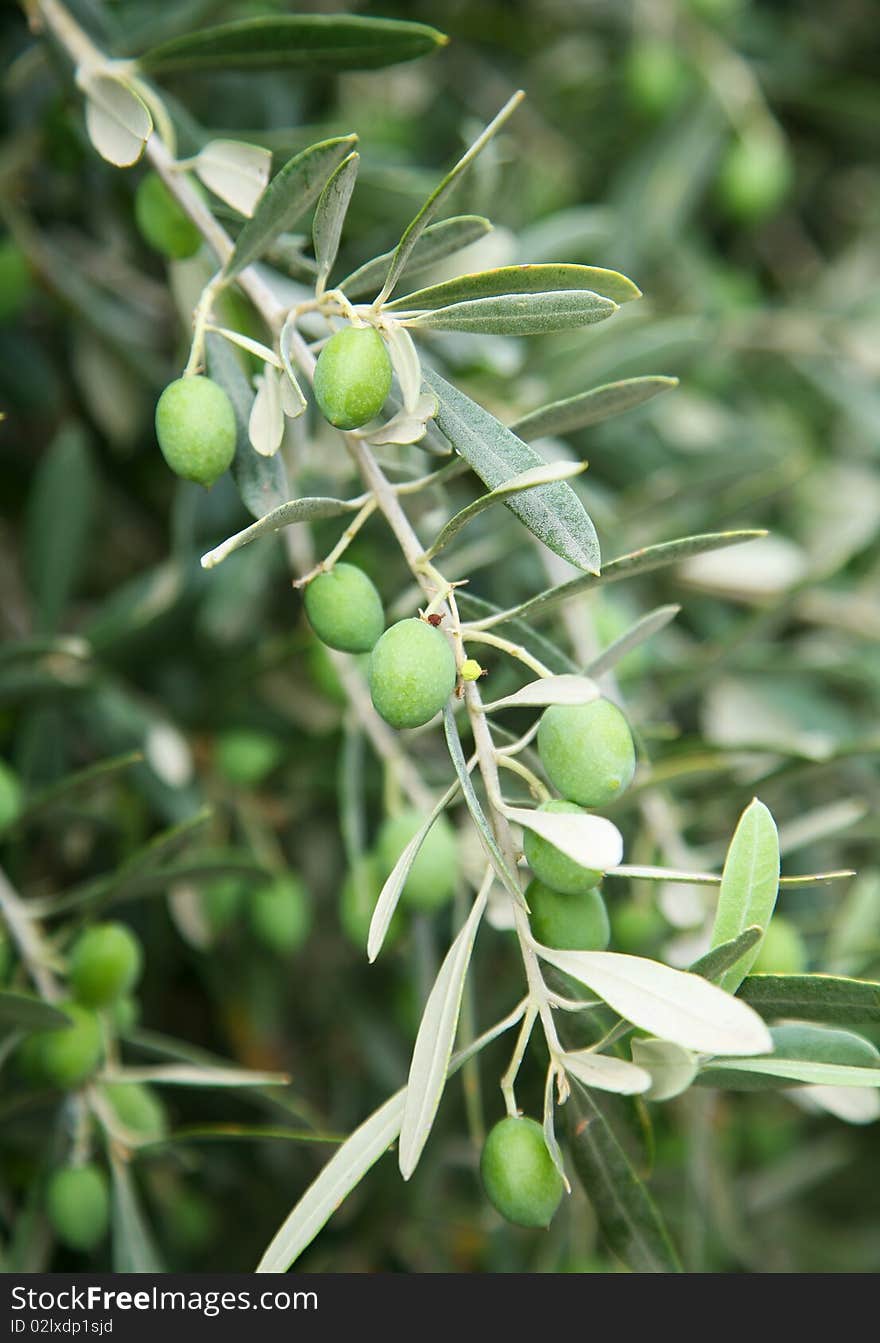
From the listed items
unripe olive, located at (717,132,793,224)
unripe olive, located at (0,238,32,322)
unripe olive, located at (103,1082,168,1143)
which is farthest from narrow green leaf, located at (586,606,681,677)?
unripe olive, located at (717,132,793,224)

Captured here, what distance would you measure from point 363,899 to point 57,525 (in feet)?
1.96

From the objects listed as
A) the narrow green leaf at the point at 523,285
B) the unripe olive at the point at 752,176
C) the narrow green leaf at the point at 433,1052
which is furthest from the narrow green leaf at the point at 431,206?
the unripe olive at the point at 752,176

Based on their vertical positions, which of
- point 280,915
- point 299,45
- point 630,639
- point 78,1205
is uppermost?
point 299,45

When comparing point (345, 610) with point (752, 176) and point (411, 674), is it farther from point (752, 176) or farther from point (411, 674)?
point (752, 176)

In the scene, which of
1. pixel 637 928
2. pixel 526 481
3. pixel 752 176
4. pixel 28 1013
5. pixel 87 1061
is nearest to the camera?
pixel 526 481

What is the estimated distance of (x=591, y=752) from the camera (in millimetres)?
733

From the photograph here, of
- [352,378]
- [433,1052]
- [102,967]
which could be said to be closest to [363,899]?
[102,967]

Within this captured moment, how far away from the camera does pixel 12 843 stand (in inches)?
49.6

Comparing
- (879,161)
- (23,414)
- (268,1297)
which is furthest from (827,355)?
(268,1297)

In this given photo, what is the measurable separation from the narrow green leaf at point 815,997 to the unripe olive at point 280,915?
0.66 m

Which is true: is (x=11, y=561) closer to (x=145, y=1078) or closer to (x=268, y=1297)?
(x=145, y=1078)

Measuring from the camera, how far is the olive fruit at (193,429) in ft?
2.51

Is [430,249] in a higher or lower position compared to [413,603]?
higher

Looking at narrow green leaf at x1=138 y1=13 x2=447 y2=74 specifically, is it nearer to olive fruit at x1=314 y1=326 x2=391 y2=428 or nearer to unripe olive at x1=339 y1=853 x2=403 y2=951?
olive fruit at x1=314 y1=326 x2=391 y2=428
